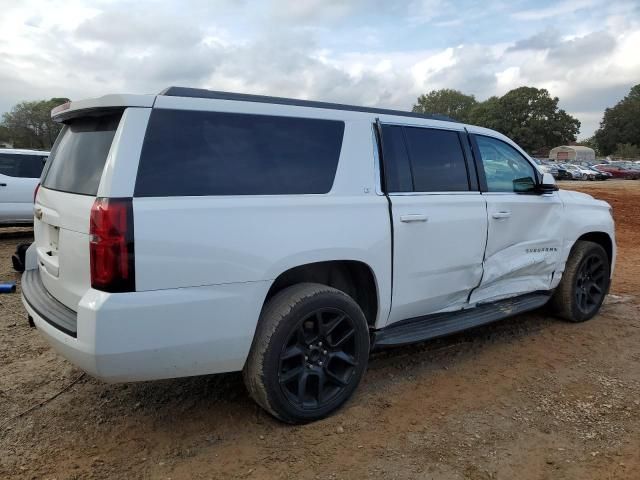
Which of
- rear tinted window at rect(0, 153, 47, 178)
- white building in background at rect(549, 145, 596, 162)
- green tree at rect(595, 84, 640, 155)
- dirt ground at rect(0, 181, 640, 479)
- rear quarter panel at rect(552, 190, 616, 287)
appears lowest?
dirt ground at rect(0, 181, 640, 479)

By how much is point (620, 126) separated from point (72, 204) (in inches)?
4032

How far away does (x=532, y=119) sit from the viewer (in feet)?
280

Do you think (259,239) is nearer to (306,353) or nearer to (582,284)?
(306,353)

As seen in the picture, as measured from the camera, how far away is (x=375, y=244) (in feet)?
11.1

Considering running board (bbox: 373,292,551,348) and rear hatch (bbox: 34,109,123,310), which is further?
running board (bbox: 373,292,551,348)

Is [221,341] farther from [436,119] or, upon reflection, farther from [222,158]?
[436,119]

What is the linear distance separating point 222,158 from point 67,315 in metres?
1.17

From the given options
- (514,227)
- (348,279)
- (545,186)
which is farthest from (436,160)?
(545,186)

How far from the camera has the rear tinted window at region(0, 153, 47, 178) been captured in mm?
9906

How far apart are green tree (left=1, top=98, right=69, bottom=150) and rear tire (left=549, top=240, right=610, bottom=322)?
44.7 meters

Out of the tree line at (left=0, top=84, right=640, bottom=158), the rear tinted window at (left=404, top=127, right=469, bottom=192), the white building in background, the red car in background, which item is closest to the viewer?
the rear tinted window at (left=404, top=127, right=469, bottom=192)

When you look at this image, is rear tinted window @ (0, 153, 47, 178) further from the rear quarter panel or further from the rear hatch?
the rear quarter panel

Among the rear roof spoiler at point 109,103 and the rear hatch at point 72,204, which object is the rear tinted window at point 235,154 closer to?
the rear roof spoiler at point 109,103

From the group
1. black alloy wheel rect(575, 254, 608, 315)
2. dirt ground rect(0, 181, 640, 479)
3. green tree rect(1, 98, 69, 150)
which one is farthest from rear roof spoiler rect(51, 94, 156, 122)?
green tree rect(1, 98, 69, 150)
